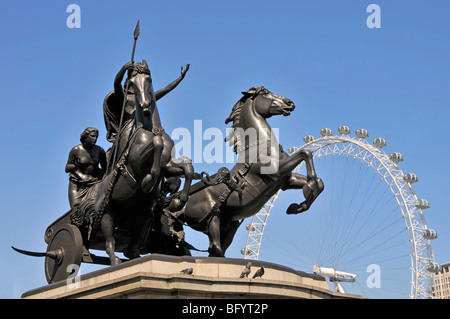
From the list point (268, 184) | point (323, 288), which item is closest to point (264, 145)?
point (268, 184)

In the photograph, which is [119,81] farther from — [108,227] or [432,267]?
[432,267]

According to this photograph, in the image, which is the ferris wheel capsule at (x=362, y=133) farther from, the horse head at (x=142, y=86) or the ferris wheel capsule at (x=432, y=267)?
the horse head at (x=142, y=86)

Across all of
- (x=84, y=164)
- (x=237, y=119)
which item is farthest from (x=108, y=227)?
(x=237, y=119)

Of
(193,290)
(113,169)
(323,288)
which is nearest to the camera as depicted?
(193,290)

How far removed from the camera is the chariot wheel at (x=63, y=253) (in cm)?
1485

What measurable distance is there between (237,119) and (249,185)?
6.05 feet

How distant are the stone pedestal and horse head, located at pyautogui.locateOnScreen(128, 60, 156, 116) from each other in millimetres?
3305

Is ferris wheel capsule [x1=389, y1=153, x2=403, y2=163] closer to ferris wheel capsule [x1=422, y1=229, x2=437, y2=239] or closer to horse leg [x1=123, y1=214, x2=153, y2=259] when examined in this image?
ferris wheel capsule [x1=422, y1=229, x2=437, y2=239]

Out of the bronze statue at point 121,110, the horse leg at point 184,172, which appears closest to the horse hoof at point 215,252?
the horse leg at point 184,172

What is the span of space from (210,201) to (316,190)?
2.23 metres

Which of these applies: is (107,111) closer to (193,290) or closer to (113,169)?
(113,169)

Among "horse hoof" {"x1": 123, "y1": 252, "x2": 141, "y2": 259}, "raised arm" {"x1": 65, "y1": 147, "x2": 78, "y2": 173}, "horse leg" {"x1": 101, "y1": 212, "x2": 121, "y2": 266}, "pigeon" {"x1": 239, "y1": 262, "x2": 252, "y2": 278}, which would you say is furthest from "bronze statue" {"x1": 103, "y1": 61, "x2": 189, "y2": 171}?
"pigeon" {"x1": 239, "y1": 262, "x2": 252, "y2": 278}

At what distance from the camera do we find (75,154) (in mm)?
16547

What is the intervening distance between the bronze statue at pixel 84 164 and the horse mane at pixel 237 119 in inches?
120
